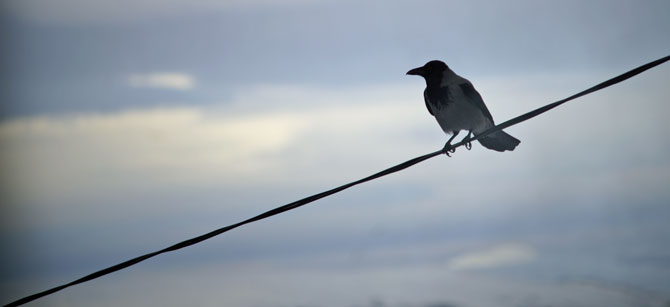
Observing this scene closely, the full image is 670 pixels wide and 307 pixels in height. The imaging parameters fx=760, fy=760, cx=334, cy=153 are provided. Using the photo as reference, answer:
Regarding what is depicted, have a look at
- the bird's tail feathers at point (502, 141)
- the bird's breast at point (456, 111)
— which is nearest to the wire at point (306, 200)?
the bird's tail feathers at point (502, 141)

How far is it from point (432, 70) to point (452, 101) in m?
0.38

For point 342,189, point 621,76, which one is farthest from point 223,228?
point 621,76

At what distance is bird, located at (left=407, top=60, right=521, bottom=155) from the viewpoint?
23.2 ft

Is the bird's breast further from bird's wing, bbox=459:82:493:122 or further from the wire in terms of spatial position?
the wire

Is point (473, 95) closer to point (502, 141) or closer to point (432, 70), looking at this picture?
point (432, 70)

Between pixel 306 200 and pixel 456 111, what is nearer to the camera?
pixel 306 200

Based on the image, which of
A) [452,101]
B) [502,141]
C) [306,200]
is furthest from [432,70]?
[306,200]

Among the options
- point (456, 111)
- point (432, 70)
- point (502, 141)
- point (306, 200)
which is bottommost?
point (306, 200)

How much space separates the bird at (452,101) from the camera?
278 inches

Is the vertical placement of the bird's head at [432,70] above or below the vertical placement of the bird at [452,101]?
above

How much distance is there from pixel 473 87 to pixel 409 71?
24.7 inches

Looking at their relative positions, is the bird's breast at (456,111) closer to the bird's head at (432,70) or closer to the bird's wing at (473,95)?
the bird's wing at (473,95)

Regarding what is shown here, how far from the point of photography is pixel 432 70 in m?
7.21

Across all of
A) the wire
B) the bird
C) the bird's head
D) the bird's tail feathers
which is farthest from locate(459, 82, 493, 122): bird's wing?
the wire
